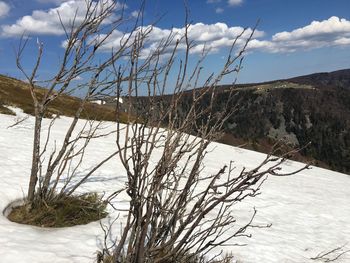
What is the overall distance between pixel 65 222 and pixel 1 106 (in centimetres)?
1778

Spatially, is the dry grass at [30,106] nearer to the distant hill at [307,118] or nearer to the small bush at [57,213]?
the small bush at [57,213]

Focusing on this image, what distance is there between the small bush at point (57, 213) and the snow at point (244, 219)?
222 millimetres

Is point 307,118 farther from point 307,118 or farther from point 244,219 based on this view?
point 244,219

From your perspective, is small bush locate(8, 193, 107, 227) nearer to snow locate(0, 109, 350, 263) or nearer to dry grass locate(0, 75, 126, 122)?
snow locate(0, 109, 350, 263)

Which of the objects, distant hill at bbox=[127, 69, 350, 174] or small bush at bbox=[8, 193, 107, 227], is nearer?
small bush at bbox=[8, 193, 107, 227]

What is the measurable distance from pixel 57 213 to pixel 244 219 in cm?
491

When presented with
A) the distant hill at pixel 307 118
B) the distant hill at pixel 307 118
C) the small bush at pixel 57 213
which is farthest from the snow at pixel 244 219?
the distant hill at pixel 307 118

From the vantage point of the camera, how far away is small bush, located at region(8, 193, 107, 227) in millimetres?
7156

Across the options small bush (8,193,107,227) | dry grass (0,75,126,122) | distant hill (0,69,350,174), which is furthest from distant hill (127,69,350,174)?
small bush (8,193,107,227)

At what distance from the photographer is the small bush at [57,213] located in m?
7.16

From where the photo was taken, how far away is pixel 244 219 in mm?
10367

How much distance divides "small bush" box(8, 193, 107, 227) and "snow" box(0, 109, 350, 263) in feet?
0.73

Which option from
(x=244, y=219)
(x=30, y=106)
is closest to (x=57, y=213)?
(x=244, y=219)

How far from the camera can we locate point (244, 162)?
22453 mm
